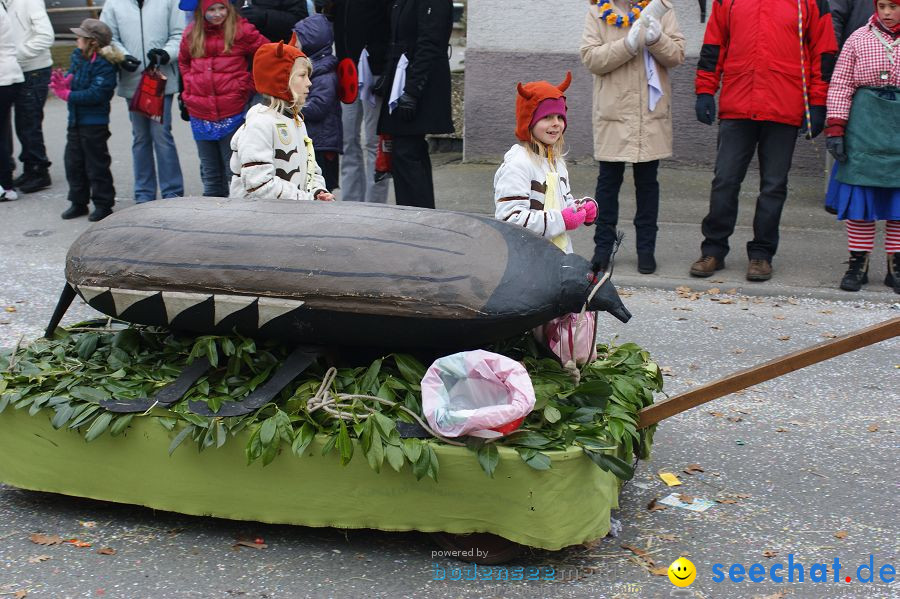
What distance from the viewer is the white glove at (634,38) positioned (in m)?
6.67

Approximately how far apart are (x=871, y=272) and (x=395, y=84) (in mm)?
3303

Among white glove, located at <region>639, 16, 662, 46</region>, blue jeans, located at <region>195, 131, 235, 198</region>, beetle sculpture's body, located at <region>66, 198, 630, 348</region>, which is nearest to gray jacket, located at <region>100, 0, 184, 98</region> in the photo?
blue jeans, located at <region>195, 131, 235, 198</region>

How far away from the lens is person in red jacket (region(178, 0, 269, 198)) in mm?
7352

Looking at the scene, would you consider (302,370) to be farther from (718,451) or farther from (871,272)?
(871,272)

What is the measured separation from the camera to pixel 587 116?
952 cm

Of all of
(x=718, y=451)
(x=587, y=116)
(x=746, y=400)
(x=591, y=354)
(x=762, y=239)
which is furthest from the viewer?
(x=587, y=116)

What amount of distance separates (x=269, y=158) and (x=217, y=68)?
9.63 ft

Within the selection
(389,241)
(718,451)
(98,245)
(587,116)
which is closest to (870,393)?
(718,451)

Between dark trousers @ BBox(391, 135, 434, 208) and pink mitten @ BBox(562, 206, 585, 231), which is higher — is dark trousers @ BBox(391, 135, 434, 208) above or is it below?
below

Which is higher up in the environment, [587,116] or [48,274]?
[587,116]

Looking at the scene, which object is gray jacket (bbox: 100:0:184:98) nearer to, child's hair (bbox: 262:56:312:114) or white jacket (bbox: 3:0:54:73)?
white jacket (bbox: 3:0:54:73)

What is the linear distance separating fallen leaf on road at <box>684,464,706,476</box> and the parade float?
1.40ft

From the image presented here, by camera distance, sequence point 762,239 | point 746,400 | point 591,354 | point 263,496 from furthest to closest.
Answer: point 762,239 → point 746,400 → point 591,354 → point 263,496

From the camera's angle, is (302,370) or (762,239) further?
(762,239)
